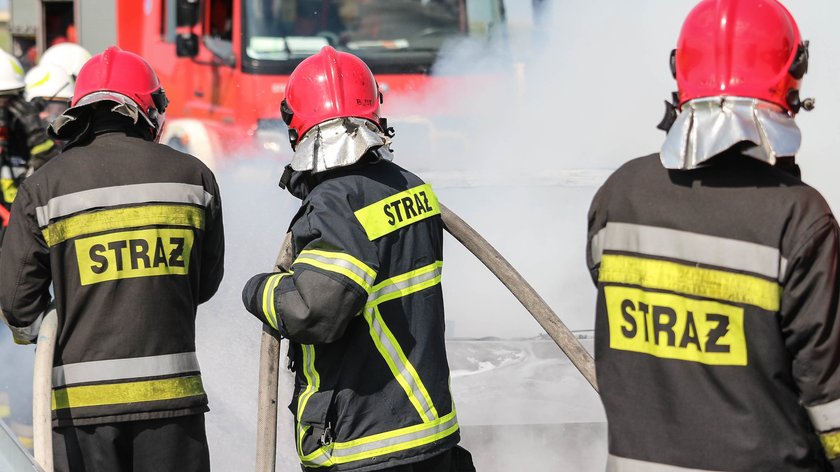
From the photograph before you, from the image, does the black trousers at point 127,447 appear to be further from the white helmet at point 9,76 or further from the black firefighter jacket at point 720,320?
the white helmet at point 9,76

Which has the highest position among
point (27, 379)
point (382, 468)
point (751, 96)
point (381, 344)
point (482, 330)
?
point (751, 96)

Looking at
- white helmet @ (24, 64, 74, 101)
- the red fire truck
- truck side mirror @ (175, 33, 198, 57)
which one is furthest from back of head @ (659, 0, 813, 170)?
white helmet @ (24, 64, 74, 101)

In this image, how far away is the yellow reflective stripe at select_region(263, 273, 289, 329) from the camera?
254 cm

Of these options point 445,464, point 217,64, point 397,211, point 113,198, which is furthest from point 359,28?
point 445,464

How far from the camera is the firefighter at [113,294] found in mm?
2912

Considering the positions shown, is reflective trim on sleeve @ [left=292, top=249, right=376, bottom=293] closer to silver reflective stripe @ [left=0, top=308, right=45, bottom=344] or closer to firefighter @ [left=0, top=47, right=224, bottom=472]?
firefighter @ [left=0, top=47, right=224, bottom=472]

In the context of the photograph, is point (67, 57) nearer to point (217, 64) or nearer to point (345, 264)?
point (217, 64)

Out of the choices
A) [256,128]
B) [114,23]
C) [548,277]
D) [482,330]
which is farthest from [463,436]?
[114,23]

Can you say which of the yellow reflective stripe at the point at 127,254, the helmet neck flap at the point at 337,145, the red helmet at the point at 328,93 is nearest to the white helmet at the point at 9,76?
the yellow reflective stripe at the point at 127,254

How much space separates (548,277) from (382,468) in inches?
102

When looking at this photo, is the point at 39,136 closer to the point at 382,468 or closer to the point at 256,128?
the point at 256,128

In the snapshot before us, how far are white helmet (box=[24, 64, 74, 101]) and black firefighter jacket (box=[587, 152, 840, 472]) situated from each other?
267 inches

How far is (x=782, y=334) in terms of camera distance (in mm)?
1999

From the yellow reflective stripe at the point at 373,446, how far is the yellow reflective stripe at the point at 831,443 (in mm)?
984
